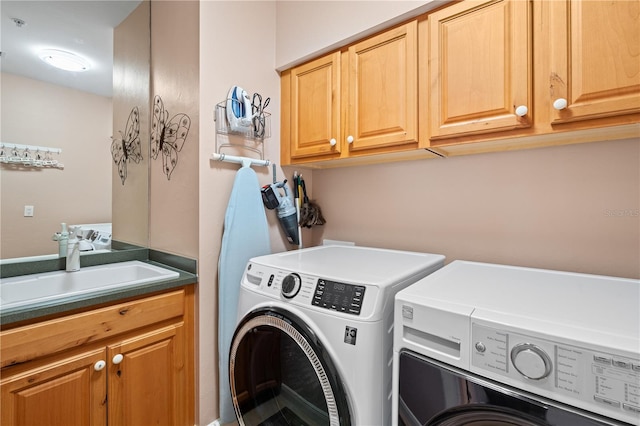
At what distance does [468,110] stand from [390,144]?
356 mm

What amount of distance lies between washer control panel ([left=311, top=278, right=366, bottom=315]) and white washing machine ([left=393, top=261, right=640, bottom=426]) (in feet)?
0.47

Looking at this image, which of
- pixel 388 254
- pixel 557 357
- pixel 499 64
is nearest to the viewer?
pixel 557 357

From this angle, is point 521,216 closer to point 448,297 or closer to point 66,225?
point 448,297

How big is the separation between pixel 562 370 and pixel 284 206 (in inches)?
57.9

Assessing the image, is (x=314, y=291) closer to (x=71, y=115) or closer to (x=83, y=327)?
(x=83, y=327)

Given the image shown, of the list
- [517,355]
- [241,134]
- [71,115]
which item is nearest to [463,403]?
[517,355]

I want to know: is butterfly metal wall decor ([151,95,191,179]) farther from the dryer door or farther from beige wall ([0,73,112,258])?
the dryer door

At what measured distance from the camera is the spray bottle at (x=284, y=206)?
1.75 meters

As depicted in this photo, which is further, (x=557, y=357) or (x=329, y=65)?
(x=329, y=65)

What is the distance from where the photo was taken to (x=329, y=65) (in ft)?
5.34

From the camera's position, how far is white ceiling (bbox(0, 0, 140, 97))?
1.45 meters

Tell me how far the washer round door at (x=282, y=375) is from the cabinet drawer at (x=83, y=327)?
1.33 ft

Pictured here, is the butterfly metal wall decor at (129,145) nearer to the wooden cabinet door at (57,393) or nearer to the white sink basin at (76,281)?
the white sink basin at (76,281)

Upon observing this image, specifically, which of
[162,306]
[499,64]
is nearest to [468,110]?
[499,64]
